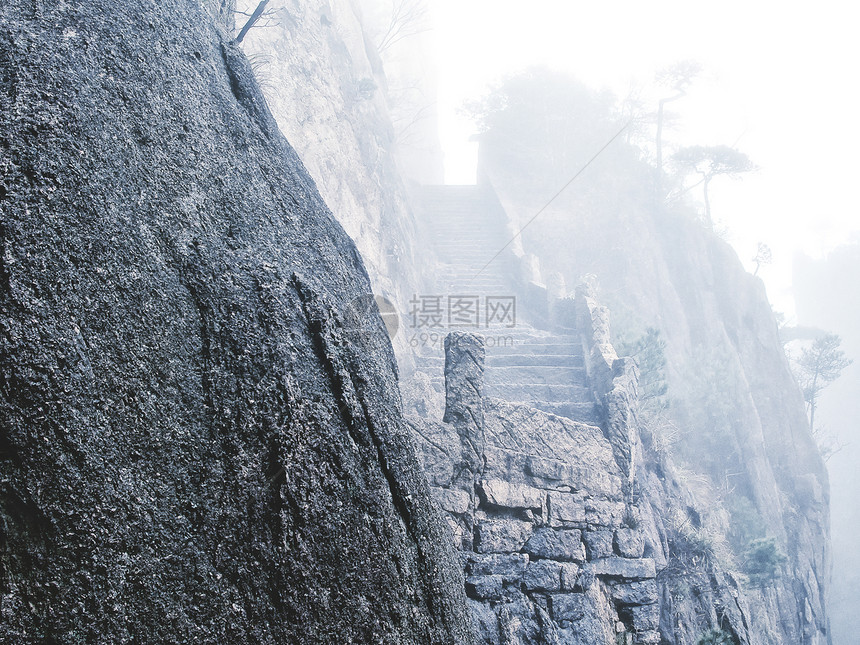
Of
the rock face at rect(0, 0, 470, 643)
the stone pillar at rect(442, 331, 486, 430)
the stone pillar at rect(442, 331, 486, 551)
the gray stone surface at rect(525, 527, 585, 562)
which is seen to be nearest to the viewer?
the rock face at rect(0, 0, 470, 643)

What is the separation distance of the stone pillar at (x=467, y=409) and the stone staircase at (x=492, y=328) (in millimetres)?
3278

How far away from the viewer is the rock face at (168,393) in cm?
145

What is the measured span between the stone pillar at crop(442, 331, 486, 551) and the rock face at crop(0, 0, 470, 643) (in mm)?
2189

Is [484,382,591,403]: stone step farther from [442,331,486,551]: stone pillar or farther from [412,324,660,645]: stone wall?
[442,331,486,551]: stone pillar

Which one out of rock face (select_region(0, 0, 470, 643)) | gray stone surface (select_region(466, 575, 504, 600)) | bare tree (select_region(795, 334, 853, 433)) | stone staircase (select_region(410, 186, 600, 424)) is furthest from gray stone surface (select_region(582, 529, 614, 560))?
bare tree (select_region(795, 334, 853, 433))

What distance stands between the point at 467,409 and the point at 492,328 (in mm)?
6750

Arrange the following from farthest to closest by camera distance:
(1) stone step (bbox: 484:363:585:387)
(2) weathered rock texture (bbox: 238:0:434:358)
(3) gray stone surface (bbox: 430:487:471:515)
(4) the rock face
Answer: (2) weathered rock texture (bbox: 238:0:434:358), (1) stone step (bbox: 484:363:585:387), (3) gray stone surface (bbox: 430:487:471:515), (4) the rock face

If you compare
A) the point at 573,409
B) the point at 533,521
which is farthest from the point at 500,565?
the point at 573,409

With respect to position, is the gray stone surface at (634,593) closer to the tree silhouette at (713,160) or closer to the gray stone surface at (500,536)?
the gray stone surface at (500,536)

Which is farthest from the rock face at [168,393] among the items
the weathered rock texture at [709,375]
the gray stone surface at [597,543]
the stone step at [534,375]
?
the stone step at [534,375]

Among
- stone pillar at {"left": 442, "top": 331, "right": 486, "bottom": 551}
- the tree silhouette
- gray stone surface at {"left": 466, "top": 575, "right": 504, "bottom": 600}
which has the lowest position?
gray stone surface at {"left": 466, "top": 575, "right": 504, "bottom": 600}

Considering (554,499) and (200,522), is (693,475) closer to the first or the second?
(554,499)

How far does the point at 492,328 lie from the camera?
1151cm

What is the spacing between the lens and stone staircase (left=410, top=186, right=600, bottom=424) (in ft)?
29.6
